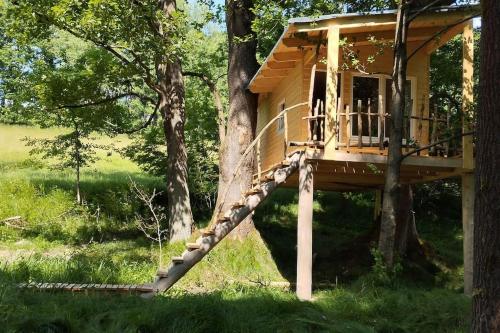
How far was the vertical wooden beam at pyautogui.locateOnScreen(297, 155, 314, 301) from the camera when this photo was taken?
11.1 meters

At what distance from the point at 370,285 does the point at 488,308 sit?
5226 mm

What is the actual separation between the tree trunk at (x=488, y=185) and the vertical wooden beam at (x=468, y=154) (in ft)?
20.2

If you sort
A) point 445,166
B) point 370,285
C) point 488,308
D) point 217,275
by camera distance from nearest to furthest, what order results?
point 488,308 → point 370,285 → point 445,166 → point 217,275

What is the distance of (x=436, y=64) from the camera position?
64.3 feet

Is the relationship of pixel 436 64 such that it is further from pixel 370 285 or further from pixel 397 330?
pixel 397 330

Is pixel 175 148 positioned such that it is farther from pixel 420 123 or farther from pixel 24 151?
pixel 24 151

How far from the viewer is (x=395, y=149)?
35.3ft

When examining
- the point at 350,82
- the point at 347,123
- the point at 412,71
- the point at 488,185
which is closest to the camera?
the point at 488,185

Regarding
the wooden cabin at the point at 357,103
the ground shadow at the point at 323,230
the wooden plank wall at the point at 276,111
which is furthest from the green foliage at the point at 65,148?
the wooden cabin at the point at 357,103

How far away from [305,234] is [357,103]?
3.60 meters

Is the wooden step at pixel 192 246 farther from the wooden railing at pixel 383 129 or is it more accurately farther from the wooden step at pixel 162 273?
the wooden railing at pixel 383 129

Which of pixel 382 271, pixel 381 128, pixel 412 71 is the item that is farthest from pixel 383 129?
pixel 382 271

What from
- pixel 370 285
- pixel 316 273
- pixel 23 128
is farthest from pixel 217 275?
pixel 23 128

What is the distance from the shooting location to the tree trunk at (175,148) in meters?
16.9
